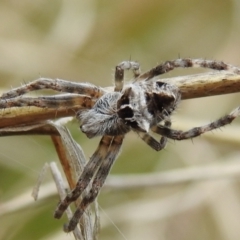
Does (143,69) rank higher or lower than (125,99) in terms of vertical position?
lower

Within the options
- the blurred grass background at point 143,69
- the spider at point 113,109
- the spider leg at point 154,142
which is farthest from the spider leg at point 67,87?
the blurred grass background at point 143,69

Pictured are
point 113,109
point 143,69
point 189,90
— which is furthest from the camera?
point 143,69

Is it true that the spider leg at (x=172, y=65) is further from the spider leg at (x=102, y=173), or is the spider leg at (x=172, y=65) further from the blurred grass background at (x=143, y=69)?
the blurred grass background at (x=143, y=69)

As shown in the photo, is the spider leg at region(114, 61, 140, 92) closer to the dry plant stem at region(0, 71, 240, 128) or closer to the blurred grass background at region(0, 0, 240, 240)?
the dry plant stem at region(0, 71, 240, 128)

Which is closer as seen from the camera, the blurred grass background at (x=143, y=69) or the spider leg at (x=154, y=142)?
the spider leg at (x=154, y=142)

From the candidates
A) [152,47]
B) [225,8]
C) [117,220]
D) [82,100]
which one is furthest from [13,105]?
[225,8]

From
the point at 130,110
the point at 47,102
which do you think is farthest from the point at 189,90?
the point at 47,102

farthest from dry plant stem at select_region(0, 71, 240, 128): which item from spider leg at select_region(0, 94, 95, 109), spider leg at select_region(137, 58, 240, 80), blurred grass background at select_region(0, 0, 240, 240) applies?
blurred grass background at select_region(0, 0, 240, 240)

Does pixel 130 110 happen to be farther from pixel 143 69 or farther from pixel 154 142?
pixel 143 69
